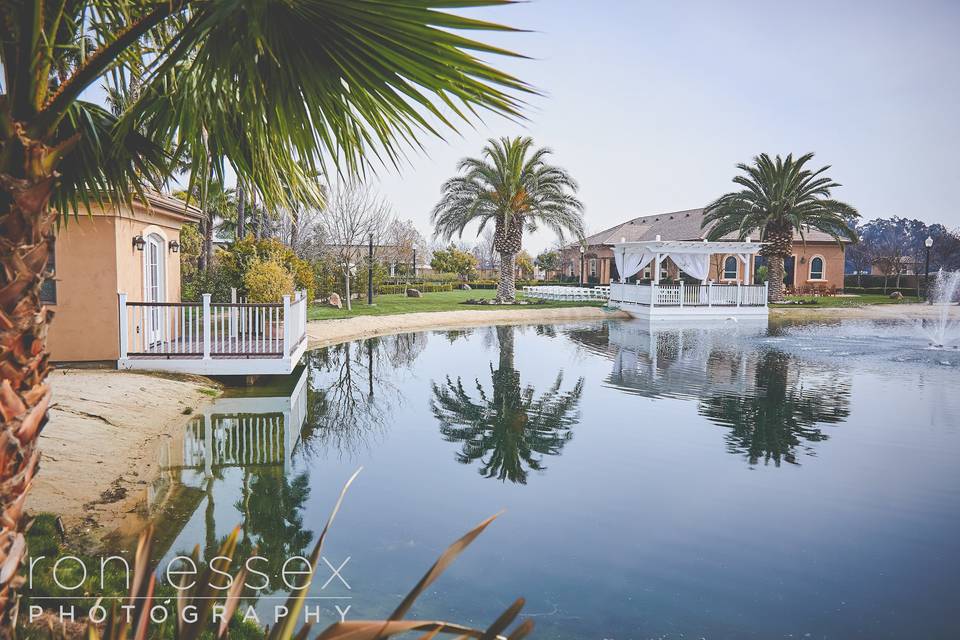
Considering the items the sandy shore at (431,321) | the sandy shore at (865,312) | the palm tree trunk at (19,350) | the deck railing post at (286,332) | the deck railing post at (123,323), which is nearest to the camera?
the palm tree trunk at (19,350)

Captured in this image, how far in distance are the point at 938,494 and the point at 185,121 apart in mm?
7984

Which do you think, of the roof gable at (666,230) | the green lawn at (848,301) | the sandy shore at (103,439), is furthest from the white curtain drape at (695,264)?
the sandy shore at (103,439)

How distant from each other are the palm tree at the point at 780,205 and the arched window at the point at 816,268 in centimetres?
1081

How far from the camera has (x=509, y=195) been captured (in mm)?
31562

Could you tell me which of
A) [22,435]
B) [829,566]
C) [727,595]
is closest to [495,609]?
[727,595]

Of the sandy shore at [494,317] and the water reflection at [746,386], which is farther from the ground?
the sandy shore at [494,317]

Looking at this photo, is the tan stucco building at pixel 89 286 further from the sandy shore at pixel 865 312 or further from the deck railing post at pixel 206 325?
the sandy shore at pixel 865 312

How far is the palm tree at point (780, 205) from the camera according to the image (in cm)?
3138

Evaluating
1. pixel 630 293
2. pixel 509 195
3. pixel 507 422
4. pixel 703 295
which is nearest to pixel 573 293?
pixel 630 293

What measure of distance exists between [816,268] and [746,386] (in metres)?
34.8

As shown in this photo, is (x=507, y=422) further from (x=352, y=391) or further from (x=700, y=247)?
(x=700, y=247)

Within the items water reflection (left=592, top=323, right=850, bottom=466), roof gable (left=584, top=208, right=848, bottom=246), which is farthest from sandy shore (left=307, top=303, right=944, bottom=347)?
roof gable (left=584, top=208, right=848, bottom=246)

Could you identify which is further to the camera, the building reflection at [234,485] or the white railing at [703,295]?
the white railing at [703,295]

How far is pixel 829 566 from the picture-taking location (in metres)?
5.28
